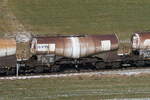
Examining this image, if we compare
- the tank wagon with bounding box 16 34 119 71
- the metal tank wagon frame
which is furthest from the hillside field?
the tank wagon with bounding box 16 34 119 71

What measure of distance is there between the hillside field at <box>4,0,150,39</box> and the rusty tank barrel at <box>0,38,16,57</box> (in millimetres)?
19058

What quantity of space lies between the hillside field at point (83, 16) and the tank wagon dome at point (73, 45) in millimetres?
17714

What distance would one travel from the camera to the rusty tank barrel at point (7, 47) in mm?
37375

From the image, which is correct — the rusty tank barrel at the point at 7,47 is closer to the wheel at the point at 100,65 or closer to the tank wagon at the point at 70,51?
the tank wagon at the point at 70,51

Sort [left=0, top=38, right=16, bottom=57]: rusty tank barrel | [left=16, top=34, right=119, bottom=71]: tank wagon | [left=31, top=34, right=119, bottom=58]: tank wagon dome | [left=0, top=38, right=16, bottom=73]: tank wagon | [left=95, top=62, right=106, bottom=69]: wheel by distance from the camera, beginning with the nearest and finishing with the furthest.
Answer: [left=0, top=38, right=16, bottom=57]: rusty tank barrel < [left=0, top=38, right=16, bottom=73]: tank wagon < [left=31, top=34, right=119, bottom=58]: tank wagon dome < [left=16, top=34, right=119, bottom=71]: tank wagon < [left=95, top=62, right=106, bottom=69]: wheel

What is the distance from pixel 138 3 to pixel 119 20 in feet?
20.5

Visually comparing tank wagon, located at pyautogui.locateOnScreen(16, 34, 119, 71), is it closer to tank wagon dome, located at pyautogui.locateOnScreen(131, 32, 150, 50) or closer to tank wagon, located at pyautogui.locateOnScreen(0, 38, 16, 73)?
tank wagon, located at pyautogui.locateOnScreen(0, 38, 16, 73)

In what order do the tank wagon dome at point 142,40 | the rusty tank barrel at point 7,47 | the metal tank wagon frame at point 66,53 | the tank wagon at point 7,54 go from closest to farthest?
the rusty tank barrel at point 7,47 < the tank wagon at point 7,54 < the metal tank wagon frame at point 66,53 < the tank wagon dome at point 142,40

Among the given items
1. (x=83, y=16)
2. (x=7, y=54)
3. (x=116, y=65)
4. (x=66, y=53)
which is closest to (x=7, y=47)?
(x=7, y=54)

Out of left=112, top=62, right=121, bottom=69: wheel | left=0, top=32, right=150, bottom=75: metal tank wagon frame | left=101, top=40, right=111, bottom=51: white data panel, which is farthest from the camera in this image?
left=112, top=62, right=121, bottom=69: wheel

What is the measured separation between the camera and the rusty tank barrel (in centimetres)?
3738

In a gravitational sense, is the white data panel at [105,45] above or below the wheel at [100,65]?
above

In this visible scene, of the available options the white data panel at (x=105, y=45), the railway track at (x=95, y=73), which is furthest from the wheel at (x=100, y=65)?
the white data panel at (x=105, y=45)

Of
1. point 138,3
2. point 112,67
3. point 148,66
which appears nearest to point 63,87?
point 112,67
